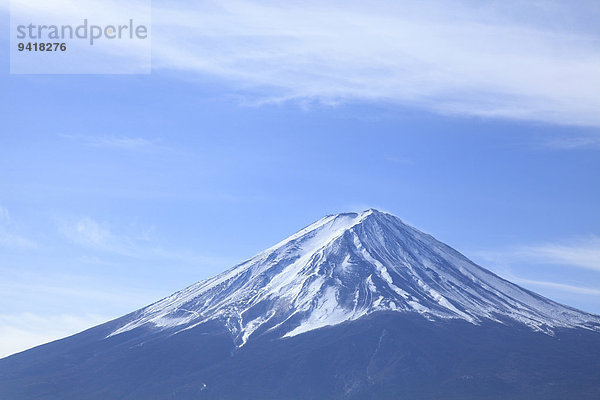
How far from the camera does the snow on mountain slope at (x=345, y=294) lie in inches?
6811

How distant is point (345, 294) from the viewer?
17750cm

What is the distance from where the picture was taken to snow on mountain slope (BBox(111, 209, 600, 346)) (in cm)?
17300

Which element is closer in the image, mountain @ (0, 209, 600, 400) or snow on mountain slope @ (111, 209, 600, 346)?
mountain @ (0, 209, 600, 400)

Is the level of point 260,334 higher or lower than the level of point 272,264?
lower

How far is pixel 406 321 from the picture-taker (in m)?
166

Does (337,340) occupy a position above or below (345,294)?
below

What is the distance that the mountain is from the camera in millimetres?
148250

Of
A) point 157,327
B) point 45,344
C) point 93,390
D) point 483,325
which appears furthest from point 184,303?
point 483,325

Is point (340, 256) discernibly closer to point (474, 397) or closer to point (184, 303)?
point (184, 303)

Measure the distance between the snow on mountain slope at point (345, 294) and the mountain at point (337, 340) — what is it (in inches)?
13.2

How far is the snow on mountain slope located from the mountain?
0.33m

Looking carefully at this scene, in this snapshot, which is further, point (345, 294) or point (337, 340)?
point (345, 294)

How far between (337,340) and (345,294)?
18.6m

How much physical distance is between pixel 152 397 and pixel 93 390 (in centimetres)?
1097
